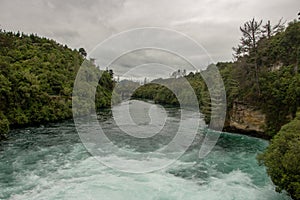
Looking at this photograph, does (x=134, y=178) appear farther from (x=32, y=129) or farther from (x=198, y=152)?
(x=32, y=129)

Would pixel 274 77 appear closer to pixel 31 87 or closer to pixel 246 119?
pixel 246 119

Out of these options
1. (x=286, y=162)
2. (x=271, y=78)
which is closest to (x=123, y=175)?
(x=286, y=162)

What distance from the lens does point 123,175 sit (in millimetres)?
14438

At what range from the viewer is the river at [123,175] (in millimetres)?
11990

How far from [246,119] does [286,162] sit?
14555 millimetres

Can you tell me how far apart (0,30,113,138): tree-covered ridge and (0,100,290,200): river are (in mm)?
6078

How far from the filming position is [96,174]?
14508 millimetres

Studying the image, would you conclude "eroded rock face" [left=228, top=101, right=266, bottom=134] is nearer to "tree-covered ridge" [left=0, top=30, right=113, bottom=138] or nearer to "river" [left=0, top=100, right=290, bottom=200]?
"river" [left=0, top=100, right=290, bottom=200]

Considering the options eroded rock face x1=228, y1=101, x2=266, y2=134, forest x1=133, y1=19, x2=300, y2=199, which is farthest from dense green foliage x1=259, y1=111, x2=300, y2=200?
eroded rock face x1=228, y1=101, x2=266, y2=134

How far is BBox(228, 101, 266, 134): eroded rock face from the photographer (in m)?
23.3

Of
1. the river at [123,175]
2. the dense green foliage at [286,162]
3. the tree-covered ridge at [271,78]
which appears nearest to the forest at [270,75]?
the tree-covered ridge at [271,78]

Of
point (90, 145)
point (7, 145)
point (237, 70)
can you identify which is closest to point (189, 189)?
point (90, 145)

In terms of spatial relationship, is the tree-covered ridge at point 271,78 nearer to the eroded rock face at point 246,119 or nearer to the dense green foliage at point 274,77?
the dense green foliage at point 274,77

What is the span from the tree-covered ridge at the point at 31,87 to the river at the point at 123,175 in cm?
608
